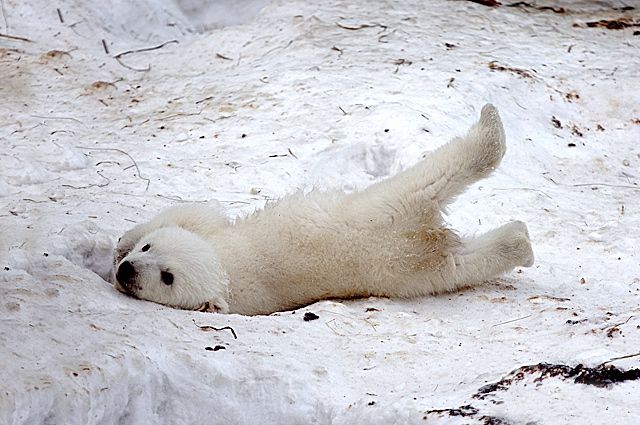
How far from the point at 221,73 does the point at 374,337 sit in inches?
153

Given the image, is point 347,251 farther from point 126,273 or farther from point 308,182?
point 308,182

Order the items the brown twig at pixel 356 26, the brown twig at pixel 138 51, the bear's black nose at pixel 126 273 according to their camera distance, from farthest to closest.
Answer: the brown twig at pixel 356 26
the brown twig at pixel 138 51
the bear's black nose at pixel 126 273

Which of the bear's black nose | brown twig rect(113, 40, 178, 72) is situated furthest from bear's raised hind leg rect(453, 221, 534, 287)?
brown twig rect(113, 40, 178, 72)

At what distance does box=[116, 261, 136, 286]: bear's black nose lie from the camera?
14.4ft

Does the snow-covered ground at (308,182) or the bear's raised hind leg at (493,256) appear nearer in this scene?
the snow-covered ground at (308,182)

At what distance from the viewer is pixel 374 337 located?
4.08 meters

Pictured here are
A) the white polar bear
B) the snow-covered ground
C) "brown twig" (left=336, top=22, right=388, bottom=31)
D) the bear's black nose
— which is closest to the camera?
the snow-covered ground

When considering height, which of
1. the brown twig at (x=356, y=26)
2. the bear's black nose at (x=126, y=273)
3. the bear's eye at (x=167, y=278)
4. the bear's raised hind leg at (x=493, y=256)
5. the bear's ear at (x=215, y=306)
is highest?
the brown twig at (x=356, y=26)

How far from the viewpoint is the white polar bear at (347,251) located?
4504mm

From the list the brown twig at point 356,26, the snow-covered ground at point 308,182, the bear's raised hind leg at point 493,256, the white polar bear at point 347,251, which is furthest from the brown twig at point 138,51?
the bear's raised hind leg at point 493,256

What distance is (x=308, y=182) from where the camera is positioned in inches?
233

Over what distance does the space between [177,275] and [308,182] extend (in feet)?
5.17

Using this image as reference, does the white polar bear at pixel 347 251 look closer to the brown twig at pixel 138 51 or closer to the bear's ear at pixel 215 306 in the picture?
the bear's ear at pixel 215 306

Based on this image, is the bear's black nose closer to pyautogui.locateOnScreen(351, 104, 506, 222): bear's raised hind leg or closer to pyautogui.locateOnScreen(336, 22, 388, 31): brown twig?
pyautogui.locateOnScreen(351, 104, 506, 222): bear's raised hind leg
